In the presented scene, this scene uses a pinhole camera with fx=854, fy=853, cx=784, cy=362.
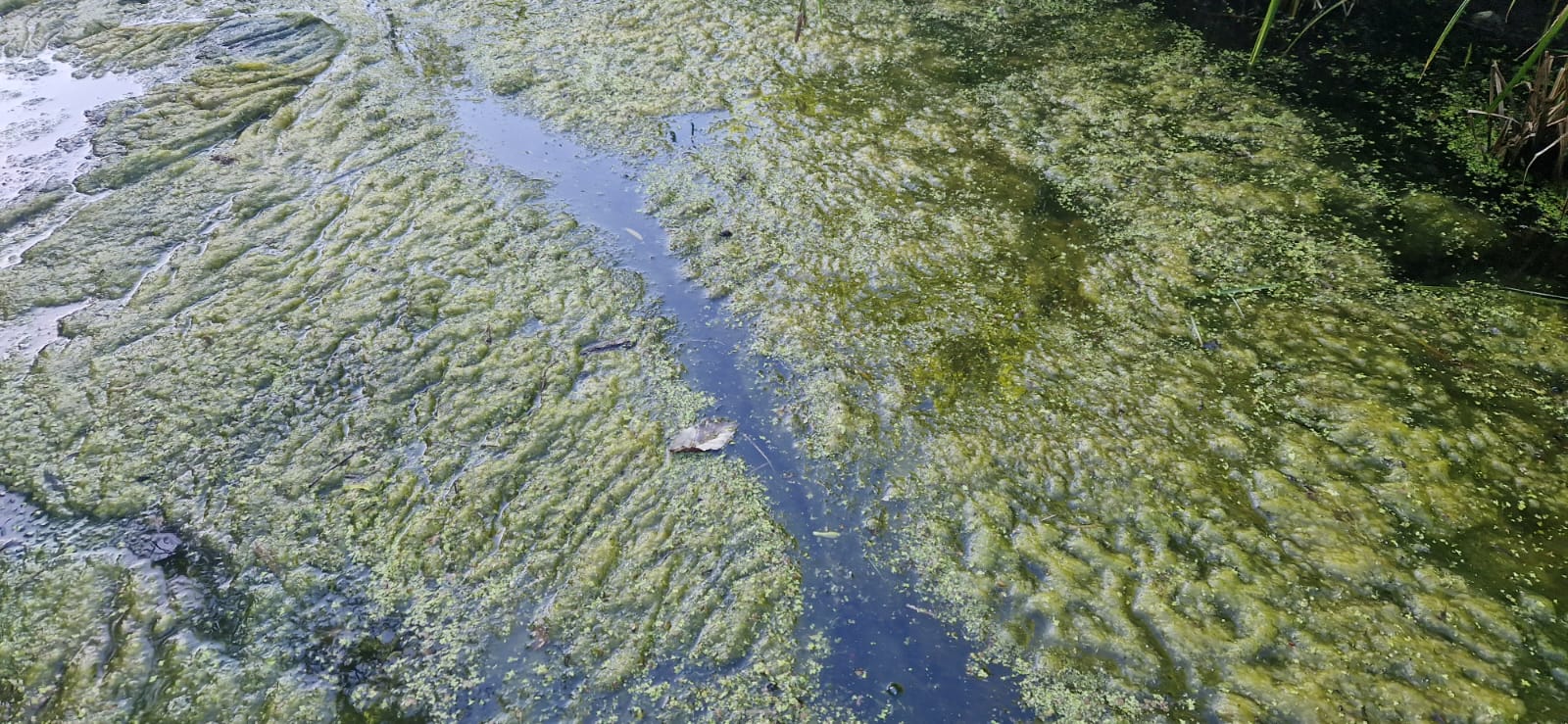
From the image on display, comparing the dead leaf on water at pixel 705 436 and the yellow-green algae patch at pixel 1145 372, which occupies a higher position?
the yellow-green algae patch at pixel 1145 372

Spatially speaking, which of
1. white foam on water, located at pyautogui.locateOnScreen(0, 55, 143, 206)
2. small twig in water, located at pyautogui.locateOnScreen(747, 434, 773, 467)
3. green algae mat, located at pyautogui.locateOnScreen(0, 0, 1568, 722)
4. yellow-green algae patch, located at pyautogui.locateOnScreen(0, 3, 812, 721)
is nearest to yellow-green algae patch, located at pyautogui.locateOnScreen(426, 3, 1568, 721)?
green algae mat, located at pyautogui.locateOnScreen(0, 0, 1568, 722)

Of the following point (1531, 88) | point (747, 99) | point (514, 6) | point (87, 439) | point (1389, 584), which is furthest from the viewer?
point (514, 6)

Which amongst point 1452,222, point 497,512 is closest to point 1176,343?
point 1452,222

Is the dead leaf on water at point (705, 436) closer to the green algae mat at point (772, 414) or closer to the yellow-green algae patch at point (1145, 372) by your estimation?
the green algae mat at point (772, 414)

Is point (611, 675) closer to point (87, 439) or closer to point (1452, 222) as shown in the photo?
point (87, 439)

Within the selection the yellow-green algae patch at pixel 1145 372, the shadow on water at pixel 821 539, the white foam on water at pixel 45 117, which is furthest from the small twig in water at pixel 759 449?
the white foam on water at pixel 45 117

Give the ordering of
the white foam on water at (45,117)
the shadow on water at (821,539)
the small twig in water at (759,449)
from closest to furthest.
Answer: the shadow on water at (821,539)
the small twig in water at (759,449)
the white foam on water at (45,117)

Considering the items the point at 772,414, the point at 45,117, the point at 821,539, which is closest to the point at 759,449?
the point at 772,414

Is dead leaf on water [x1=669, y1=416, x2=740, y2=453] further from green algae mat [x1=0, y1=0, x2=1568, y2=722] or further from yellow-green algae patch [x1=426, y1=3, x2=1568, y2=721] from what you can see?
yellow-green algae patch [x1=426, y1=3, x2=1568, y2=721]
